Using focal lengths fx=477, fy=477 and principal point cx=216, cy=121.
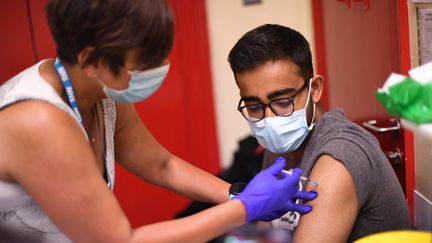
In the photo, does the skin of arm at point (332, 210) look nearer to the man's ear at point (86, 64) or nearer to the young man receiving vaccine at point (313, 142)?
the young man receiving vaccine at point (313, 142)

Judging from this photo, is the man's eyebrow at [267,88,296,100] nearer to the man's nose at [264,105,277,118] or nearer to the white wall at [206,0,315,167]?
the man's nose at [264,105,277,118]

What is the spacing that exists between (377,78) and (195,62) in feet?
3.27

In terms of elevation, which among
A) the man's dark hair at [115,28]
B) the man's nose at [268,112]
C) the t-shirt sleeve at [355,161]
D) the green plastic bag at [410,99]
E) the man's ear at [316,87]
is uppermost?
the man's dark hair at [115,28]

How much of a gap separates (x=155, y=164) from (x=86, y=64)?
556 millimetres

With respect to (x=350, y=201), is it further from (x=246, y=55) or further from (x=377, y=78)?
(x=377, y=78)

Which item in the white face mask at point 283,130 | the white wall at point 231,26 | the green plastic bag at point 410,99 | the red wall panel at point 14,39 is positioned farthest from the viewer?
the white wall at point 231,26

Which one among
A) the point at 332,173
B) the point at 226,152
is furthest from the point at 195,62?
the point at 332,173

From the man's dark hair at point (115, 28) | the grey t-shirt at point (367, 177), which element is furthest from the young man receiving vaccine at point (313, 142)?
the man's dark hair at point (115, 28)

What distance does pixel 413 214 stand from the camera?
Answer: 175 cm

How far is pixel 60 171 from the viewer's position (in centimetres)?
103

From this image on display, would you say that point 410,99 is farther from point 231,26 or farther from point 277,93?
point 231,26

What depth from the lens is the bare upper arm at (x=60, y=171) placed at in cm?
102

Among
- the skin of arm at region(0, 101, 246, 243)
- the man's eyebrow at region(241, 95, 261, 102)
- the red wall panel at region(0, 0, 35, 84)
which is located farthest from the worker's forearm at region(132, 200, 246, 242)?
the red wall panel at region(0, 0, 35, 84)

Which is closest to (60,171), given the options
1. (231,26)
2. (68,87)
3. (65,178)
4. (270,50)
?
(65,178)
